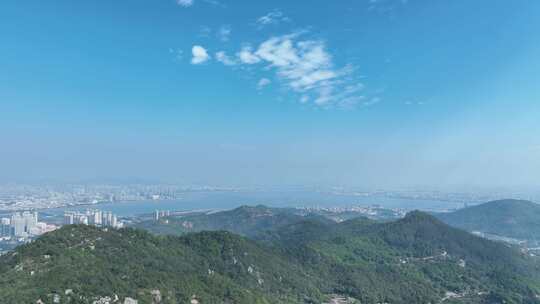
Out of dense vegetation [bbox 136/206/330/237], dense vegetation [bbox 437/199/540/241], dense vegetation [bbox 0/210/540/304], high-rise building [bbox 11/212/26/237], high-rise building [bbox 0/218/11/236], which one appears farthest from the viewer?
dense vegetation [bbox 437/199/540/241]

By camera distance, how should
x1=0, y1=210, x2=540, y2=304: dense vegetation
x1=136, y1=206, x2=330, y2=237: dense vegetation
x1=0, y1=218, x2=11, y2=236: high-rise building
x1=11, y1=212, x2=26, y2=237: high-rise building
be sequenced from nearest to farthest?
x1=0, y1=210, x2=540, y2=304: dense vegetation, x1=11, y1=212, x2=26, y2=237: high-rise building, x1=0, y1=218, x2=11, y2=236: high-rise building, x1=136, y1=206, x2=330, y2=237: dense vegetation

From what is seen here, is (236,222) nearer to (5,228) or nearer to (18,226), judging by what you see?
(18,226)

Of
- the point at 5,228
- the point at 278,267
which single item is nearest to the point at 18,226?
the point at 5,228

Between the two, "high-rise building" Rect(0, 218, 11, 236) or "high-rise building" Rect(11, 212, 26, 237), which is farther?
"high-rise building" Rect(0, 218, 11, 236)

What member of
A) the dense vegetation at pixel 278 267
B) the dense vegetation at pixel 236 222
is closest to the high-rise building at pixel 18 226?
the dense vegetation at pixel 236 222

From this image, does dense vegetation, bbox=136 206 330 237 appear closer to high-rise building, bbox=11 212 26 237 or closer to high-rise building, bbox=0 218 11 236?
high-rise building, bbox=11 212 26 237

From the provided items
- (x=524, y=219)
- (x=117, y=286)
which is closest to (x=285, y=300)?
(x=117, y=286)

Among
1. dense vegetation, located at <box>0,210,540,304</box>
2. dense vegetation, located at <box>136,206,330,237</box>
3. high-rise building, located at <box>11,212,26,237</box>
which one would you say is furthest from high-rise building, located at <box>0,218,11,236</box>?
dense vegetation, located at <box>0,210,540,304</box>
